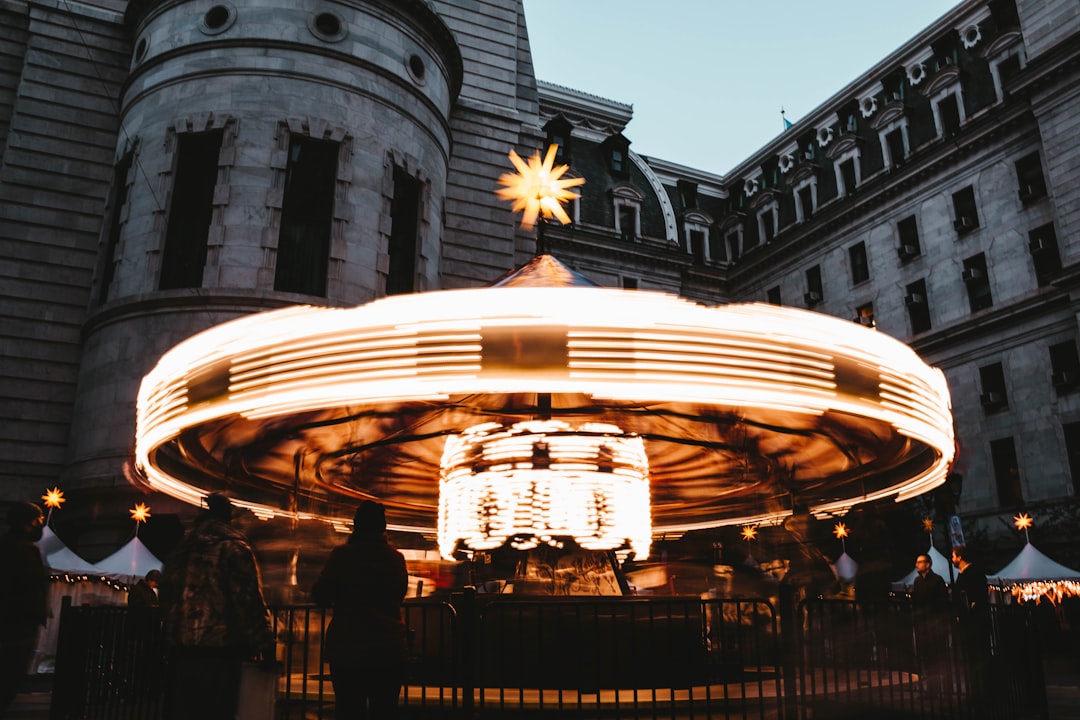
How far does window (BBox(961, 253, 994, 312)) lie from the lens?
105 feet

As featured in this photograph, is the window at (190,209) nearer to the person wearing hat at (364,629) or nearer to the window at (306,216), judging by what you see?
the window at (306,216)

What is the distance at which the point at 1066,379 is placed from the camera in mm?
28078

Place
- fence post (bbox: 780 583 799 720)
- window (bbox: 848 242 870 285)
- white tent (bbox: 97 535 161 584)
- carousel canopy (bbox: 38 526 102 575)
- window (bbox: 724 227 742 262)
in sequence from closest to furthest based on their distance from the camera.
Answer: fence post (bbox: 780 583 799 720), carousel canopy (bbox: 38 526 102 575), white tent (bbox: 97 535 161 584), window (bbox: 848 242 870 285), window (bbox: 724 227 742 262)

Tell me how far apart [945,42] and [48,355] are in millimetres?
37436

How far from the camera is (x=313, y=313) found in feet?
23.5

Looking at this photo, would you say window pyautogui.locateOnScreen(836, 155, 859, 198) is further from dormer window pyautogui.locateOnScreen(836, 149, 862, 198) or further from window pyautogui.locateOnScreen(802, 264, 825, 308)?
window pyautogui.locateOnScreen(802, 264, 825, 308)

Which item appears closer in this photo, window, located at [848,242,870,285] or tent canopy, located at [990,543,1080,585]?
tent canopy, located at [990,543,1080,585]

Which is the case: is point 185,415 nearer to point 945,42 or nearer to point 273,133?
point 273,133

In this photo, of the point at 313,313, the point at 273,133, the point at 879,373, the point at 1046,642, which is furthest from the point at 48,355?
the point at 1046,642

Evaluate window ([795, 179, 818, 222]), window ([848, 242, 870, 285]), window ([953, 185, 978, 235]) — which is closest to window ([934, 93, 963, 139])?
window ([953, 185, 978, 235])

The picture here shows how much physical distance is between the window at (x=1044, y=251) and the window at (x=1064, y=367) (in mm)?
2451

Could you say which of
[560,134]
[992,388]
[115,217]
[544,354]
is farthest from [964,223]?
[544,354]

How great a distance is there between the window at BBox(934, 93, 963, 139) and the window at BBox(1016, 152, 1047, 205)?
3866mm

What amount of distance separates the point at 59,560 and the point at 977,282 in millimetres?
32974
